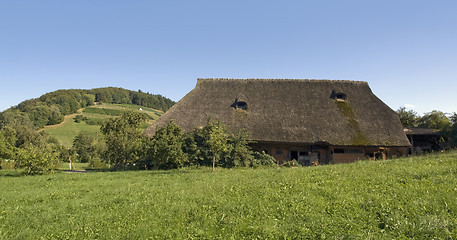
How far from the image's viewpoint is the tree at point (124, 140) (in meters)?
22.0

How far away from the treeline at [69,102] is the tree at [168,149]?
65936 millimetres

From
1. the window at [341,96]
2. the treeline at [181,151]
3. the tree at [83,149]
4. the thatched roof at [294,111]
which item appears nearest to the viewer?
the treeline at [181,151]

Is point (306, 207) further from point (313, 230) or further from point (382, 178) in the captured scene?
point (382, 178)

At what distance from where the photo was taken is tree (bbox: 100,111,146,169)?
22.0 metres

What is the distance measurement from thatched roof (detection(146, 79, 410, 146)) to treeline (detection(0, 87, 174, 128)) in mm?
64234

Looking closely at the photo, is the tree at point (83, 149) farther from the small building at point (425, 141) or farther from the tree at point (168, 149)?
the small building at point (425, 141)

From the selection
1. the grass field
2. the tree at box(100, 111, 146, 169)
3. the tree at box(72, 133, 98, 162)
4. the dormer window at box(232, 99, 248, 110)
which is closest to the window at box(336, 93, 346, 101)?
the dormer window at box(232, 99, 248, 110)

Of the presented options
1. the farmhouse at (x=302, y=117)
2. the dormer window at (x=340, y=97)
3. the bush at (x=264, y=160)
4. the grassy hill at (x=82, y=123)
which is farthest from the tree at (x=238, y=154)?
the grassy hill at (x=82, y=123)

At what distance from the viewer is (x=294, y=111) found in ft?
81.1

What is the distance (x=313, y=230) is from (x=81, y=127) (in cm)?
8091

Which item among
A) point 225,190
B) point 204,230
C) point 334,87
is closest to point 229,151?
point 225,190

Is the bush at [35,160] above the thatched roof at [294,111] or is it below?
below

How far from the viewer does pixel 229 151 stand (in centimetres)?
2002

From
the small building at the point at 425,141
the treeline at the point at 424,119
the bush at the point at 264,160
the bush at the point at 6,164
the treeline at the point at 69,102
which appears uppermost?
the treeline at the point at 69,102
